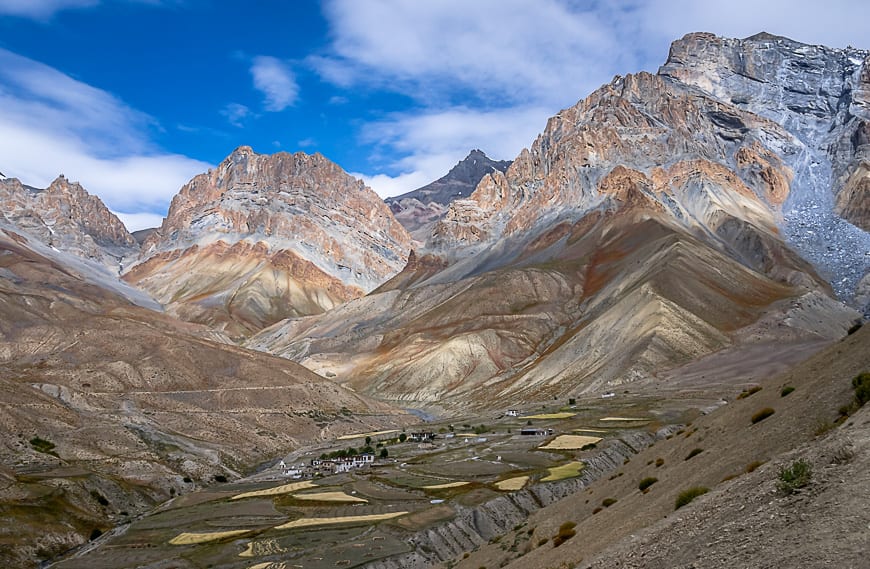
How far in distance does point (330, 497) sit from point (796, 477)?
52210 mm

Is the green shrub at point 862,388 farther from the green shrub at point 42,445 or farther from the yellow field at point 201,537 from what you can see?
the green shrub at point 42,445

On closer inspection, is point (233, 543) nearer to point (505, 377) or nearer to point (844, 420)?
point (844, 420)

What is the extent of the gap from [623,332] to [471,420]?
167ft

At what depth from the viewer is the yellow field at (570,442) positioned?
80.1 metres

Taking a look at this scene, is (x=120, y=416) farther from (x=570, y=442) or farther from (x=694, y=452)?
(x=694, y=452)

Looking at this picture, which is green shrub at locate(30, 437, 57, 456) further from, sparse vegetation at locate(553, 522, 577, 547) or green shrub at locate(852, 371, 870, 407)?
green shrub at locate(852, 371, 870, 407)

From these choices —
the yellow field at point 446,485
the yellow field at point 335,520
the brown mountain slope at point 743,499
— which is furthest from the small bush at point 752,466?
the yellow field at point 446,485

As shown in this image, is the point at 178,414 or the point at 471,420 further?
the point at 471,420

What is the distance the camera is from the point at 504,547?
124 ft

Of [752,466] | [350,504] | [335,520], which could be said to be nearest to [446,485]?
[350,504]

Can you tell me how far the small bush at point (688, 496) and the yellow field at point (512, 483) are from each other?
1429 inches

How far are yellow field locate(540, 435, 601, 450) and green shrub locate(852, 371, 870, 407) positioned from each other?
54.8m

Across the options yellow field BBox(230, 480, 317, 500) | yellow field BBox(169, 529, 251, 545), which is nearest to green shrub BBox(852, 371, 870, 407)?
yellow field BBox(169, 529, 251, 545)

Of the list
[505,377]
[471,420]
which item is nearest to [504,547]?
[471,420]
